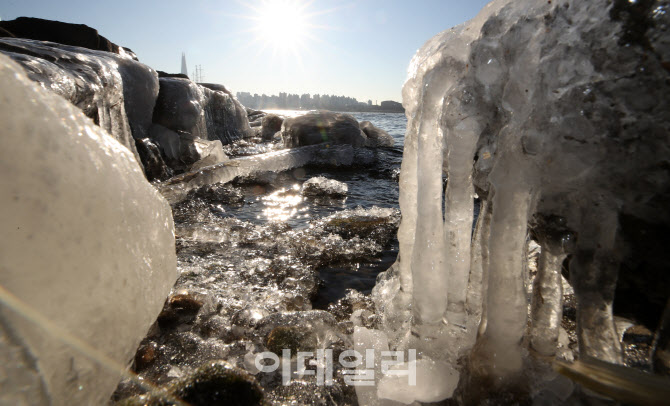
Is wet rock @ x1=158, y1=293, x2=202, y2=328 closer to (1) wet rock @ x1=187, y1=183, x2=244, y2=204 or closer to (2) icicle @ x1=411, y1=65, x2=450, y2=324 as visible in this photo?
(2) icicle @ x1=411, y1=65, x2=450, y2=324

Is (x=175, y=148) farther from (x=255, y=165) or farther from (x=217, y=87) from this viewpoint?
(x=217, y=87)

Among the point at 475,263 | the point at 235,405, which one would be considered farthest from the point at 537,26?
the point at 235,405

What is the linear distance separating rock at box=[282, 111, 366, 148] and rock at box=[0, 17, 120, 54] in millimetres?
7175

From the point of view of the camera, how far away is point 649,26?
1.09 meters

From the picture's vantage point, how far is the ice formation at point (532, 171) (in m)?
1.14

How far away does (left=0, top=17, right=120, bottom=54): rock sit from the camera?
10664mm

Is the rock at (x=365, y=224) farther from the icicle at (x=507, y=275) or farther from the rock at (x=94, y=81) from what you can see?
the rock at (x=94, y=81)

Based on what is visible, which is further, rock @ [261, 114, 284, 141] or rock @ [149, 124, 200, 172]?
rock @ [261, 114, 284, 141]

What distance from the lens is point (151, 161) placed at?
7516 millimetres

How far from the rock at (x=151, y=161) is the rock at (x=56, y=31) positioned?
6509 mm

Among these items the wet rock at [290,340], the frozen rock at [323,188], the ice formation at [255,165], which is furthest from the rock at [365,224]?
the ice formation at [255,165]

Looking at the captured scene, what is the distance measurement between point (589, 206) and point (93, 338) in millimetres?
1789

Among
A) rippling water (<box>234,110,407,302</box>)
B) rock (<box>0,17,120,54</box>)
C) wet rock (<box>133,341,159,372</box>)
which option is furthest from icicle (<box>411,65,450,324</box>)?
rock (<box>0,17,120,54</box>)

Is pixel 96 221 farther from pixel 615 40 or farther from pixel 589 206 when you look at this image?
pixel 615 40
